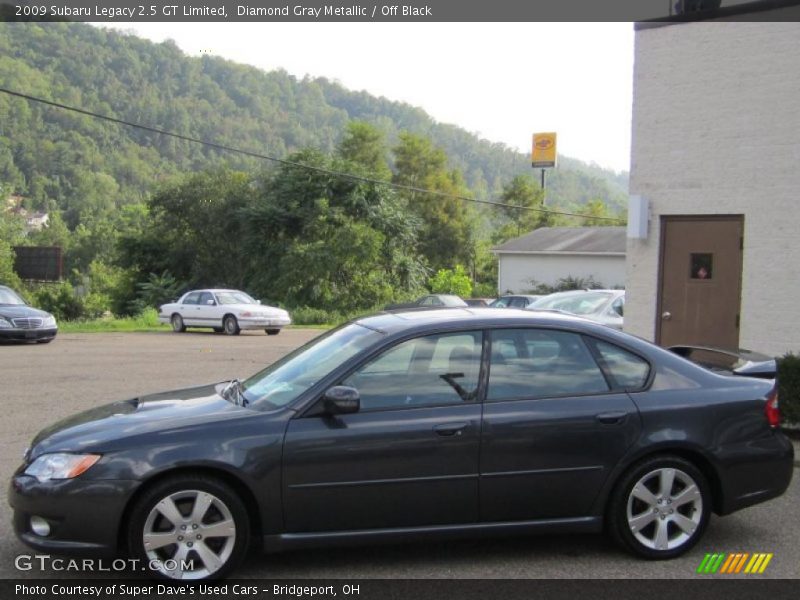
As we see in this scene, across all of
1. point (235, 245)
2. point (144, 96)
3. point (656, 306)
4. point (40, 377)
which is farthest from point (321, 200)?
point (144, 96)

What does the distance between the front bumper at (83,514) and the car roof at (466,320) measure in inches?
72.1

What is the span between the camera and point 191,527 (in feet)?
15.0

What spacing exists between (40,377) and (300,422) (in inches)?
409

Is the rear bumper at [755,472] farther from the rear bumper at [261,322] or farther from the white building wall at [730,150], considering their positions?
the rear bumper at [261,322]

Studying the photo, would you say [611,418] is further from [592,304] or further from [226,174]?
[226,174]

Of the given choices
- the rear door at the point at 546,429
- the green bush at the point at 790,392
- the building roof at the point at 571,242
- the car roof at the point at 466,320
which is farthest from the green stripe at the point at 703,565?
the building roof at the point at 571,242

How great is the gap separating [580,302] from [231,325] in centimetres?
1496

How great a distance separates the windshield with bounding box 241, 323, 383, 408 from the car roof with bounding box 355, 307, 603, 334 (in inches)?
5.2

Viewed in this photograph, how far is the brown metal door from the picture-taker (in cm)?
1062

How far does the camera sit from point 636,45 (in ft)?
36.8

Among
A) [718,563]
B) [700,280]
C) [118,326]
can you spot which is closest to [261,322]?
[118,326]

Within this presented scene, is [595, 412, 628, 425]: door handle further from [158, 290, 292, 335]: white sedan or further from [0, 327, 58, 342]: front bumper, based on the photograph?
[158, 290, 292, 335]: white sedan

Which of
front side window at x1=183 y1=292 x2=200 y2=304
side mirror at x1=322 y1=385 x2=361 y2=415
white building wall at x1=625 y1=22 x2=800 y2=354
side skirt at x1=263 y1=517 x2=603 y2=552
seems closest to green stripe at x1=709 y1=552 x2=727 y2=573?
side skirt at x1=263 y1=517 x2=603 y2=552

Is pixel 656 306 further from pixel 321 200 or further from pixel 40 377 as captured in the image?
pixel 321 200
